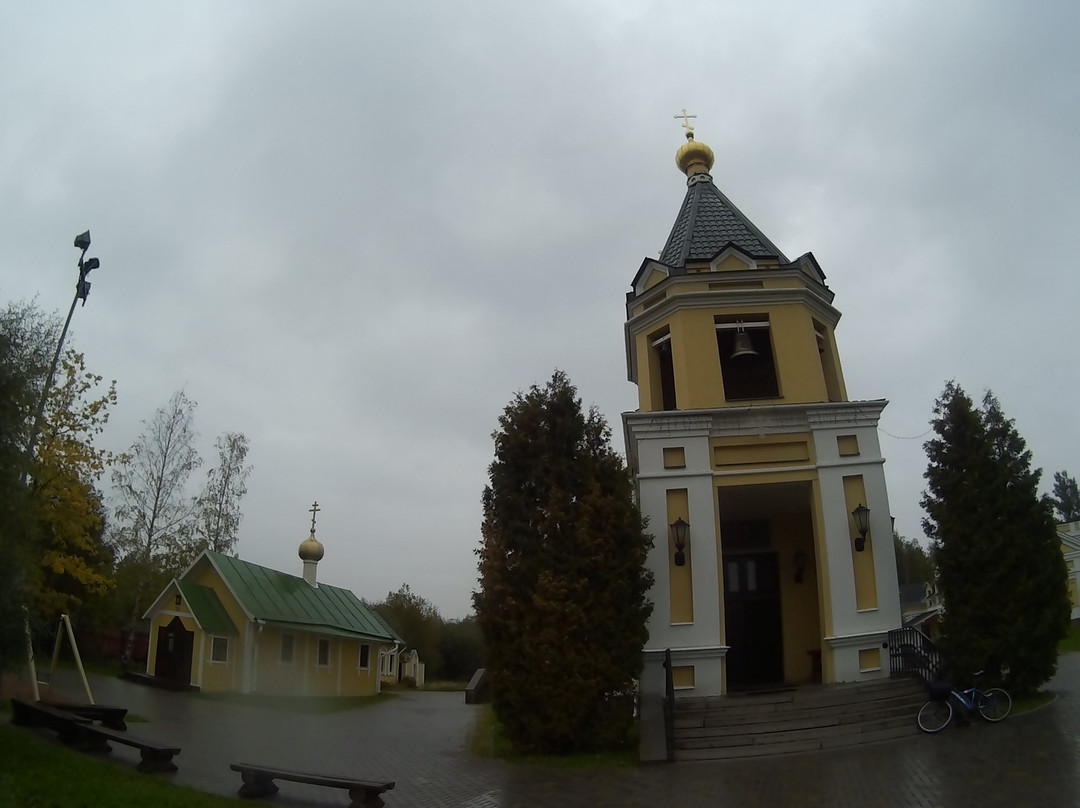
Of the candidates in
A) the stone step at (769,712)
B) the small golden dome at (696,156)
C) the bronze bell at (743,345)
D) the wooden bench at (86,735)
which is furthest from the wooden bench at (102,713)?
the small golden dome at (696,156)

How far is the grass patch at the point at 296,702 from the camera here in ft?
76.0

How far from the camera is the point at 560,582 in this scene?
40.4 feet

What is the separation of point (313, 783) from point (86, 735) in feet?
13.7

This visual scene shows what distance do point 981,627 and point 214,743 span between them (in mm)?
12835

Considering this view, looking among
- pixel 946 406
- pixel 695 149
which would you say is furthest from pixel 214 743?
pixel 695 149

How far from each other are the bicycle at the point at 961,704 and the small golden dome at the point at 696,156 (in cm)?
1419

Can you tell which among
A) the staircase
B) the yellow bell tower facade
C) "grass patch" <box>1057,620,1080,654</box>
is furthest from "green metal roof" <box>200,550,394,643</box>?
"grass patch" <box>1057,620,1080,654</box>

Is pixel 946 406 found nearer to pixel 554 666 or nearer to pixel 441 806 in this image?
pixel 554 666

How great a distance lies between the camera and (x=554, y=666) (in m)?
12.0

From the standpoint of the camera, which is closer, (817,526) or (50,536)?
(817,526)

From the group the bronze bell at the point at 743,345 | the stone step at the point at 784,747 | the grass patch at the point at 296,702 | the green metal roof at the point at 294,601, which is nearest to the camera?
the stone step at the point at 784,747

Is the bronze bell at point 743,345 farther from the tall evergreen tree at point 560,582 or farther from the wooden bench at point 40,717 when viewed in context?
the wooden bench at point 40,717

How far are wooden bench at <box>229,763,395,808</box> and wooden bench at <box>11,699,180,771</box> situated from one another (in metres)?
1.24

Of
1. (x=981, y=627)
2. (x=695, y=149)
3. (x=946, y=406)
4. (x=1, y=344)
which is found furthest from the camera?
(x=695, y=149)
